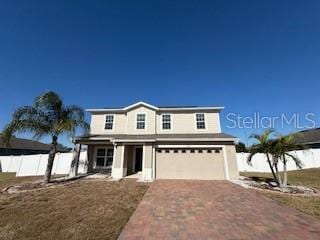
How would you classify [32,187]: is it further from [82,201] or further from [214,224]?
[214,224]

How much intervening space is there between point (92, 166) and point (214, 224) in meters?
13.1

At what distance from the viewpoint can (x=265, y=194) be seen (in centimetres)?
842

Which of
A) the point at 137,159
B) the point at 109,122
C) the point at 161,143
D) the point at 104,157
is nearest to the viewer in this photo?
the point at 161,143

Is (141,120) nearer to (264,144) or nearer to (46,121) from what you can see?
(46,121)

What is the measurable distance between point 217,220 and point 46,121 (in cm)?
1178

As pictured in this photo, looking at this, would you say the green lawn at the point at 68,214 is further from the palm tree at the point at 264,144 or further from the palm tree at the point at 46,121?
the palm tree at the point at 264,144

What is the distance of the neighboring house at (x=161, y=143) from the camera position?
510 inches

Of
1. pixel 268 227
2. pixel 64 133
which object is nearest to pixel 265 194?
pixel 268 227

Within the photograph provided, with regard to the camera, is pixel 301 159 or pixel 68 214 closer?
pixel 68 214

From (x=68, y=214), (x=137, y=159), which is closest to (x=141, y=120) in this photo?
(x=137, y=159)

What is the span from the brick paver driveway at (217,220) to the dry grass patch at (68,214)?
1.74ft

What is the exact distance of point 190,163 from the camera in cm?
1314

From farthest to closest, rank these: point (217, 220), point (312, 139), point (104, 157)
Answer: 1. point (312, 139)
2. point (104, 157)
3. point (217, 220)

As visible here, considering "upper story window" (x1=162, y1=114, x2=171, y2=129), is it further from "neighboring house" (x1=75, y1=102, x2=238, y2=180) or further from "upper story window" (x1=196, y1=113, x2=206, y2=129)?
"upper story window" (x1=196, y1=113, x2=206, y2=129)
